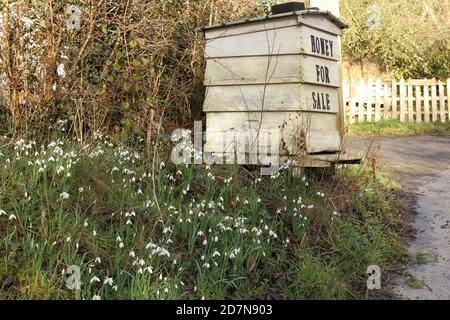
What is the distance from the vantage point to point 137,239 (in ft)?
12.6

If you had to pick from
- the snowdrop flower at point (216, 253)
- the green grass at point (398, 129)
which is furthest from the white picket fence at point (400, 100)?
the snowdrop flower at point (216, 253)

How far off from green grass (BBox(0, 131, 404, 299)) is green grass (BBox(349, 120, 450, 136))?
10.2 metres

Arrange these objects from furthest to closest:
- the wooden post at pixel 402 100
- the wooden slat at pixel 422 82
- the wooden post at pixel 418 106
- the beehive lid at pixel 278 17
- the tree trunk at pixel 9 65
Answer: the wooden post at pixel 402 100 < the wooden slat at pixel 422 82 < the wooden post at pixel 418 106 < the beehive lid at pixel 278 17 < the tree trunk at pixel 9 65

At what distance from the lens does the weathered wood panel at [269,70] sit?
5688 mm

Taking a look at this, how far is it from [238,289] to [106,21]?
133 inches

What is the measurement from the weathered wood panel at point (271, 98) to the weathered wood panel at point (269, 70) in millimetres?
63

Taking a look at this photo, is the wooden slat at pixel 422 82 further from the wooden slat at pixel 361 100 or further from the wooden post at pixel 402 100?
the wooden slat at pixel 361 100

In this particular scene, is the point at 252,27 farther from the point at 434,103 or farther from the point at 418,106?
the point at 434,103

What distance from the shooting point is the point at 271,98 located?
579 cm

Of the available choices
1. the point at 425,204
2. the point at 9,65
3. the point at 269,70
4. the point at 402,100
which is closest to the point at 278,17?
the point at 269,70

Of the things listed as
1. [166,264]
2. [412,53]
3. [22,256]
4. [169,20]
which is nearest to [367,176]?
[169,20]

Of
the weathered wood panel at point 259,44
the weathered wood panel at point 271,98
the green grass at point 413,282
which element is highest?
the weathered wood panel at point 259,44

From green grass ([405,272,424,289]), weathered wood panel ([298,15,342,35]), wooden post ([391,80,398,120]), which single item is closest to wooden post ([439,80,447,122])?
wooden post ([391,80,398,120])

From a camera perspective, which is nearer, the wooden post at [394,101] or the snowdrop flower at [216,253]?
the snowdrop flower at [216,253]
